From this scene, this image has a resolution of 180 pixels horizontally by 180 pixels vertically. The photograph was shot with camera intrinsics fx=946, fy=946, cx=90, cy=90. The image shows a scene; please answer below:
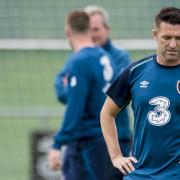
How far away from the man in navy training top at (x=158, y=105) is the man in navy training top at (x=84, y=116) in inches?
75.0

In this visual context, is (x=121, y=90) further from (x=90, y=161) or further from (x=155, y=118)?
(x=90, y=161)

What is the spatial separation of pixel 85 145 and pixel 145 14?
4.01 m

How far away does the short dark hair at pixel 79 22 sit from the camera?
844 centimetres

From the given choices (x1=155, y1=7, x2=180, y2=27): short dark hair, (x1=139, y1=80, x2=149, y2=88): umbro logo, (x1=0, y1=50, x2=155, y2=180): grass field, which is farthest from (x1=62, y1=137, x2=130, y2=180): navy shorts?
(x1=0, y1=50, x2=155, y2=180): grass field

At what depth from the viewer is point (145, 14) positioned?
11.9m

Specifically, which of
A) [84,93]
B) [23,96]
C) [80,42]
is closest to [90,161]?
[84,93]

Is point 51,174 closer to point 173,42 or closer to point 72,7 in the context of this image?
point 72,7

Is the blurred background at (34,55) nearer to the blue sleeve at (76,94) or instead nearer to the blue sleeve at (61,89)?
the blue sleeve at (61,89)

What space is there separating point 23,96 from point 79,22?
5623 mm

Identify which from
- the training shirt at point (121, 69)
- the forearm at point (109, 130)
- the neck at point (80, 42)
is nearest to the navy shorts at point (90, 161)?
the training shirt at point (121, 69)

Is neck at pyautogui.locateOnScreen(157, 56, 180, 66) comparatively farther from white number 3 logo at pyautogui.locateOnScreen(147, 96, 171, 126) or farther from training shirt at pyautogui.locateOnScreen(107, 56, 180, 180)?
white number 3 logo at pyautogui.locateOnScreen(147, 96, 171, 126)

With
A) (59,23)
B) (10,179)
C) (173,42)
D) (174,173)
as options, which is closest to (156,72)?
(173,42)

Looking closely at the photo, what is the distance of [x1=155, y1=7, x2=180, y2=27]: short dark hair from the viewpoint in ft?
19.5

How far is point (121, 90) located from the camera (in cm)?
621
